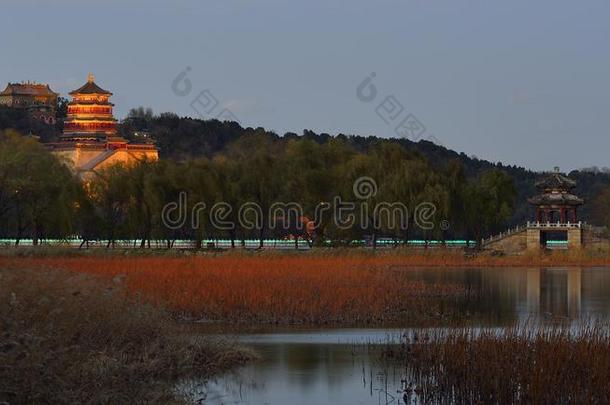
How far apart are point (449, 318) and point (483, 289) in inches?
403

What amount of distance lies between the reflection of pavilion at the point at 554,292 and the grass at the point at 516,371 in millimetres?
10641

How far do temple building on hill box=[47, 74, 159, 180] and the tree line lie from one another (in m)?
40.7

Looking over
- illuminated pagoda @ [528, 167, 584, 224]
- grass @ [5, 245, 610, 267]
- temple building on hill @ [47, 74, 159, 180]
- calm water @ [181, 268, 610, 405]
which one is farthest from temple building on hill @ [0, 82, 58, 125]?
calm water @ [181, 268, 610, 405]

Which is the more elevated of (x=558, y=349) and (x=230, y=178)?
(x=230, y=178)

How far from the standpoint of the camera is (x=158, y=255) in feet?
155

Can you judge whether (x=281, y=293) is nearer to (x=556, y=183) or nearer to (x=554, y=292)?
(x=554, y=292)

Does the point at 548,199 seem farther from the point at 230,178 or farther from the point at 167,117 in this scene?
the point at 167,117

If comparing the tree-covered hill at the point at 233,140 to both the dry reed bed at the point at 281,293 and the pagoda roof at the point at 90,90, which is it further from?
the dry reed bed at the point at 281,293

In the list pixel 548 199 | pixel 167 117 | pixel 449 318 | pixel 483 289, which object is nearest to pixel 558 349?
pixel 449 318

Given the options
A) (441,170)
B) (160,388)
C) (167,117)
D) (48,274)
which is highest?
(167,117)

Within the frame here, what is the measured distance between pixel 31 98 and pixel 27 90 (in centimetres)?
137

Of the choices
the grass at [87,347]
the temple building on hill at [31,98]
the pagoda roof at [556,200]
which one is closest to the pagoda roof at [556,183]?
the pagoda roof at [556,200]

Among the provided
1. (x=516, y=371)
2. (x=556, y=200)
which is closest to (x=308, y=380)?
(x=516, y=371)

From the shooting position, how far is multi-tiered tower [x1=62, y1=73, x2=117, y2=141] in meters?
110
